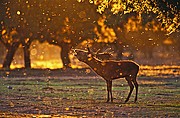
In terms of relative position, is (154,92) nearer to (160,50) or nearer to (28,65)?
(28,65)

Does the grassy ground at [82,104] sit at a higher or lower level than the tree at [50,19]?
lower

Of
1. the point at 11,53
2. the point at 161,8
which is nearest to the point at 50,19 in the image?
the point at 11,53

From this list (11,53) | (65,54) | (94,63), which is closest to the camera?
(94,63)

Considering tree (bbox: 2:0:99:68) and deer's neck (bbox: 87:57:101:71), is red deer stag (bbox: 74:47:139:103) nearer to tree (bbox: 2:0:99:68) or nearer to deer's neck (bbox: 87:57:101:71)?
deer's neck (bbox: 87:57:101:71)

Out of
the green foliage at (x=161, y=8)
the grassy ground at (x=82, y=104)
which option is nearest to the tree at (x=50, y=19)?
the grassy ground at (x=82, y=104)

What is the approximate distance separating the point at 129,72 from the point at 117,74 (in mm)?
474

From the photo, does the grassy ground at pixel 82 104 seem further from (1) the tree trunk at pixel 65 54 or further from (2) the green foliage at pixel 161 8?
(1) the tree trunk at pixel 65 54

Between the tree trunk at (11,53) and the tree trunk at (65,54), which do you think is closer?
the tree trunk at (11,53)

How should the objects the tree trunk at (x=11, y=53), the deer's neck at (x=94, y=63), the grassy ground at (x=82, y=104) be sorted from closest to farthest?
the grassy ground at (x=82, y=104), the deer's neck at (x=94, y=63), the tree trunk at (x=11, y=53)

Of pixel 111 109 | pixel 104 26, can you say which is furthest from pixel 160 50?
pixel 111 109

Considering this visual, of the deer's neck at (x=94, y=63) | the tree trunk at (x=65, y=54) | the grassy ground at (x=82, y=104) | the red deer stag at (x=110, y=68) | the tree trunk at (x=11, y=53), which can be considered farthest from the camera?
the tree trunk at (x=65, y=54)

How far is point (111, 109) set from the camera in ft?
77.2

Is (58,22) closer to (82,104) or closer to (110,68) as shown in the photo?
(110,68)

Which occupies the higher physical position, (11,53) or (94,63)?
(11,53)
